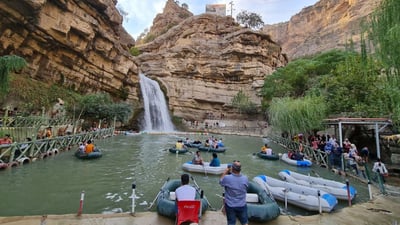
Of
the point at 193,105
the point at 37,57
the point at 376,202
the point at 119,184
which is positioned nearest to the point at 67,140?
the point at 119,184

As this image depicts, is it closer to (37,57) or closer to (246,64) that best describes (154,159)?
(37,57)

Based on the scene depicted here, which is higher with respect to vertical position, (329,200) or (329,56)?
(329,56)

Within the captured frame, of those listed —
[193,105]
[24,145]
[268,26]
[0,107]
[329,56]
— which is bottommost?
[24,145]

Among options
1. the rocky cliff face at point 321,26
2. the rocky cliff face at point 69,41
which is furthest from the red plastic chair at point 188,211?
the rocky cliff face at point 321,26

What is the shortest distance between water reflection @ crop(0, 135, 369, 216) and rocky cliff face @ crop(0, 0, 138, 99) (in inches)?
641

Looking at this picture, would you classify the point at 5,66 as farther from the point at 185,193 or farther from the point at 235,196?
the point at 235,196

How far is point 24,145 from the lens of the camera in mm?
12250

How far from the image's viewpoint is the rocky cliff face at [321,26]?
243 ft

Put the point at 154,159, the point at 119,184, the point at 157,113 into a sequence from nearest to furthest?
the point at 119,184 → the point at 154,159 → the point at 157,113

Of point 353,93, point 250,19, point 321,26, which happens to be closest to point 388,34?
point 353,93

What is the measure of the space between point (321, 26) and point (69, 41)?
301 ft

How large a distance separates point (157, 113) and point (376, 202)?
37537mm

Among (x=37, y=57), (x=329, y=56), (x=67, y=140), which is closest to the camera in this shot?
(x=67, y=140)

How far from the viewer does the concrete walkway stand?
18.3 feet
